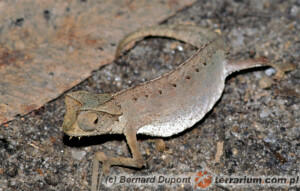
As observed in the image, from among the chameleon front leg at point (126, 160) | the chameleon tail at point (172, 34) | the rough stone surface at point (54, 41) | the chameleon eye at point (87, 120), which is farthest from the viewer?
the chameleon tail at point (172, 34)

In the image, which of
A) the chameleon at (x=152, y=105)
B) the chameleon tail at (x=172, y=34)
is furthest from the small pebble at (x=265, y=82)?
the chameleon tail at (x=172, y=34)

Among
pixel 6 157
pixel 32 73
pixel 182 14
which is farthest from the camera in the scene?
pixel 182 14

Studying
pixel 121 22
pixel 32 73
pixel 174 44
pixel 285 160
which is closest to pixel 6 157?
pixel 32 73

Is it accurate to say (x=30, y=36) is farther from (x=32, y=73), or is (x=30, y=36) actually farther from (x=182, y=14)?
(x=182, y=14)

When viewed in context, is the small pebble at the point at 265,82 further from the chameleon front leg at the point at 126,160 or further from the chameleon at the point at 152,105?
the chameleon front leg at the point at 126,160

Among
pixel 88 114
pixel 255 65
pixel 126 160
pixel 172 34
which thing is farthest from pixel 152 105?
pixel 255 65

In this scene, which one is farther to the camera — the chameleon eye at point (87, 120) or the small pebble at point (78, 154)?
the small pebble at point (78, 154)

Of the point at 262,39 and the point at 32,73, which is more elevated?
the point at 262,39

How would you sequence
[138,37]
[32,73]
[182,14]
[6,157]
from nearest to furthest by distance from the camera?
[6,157], [32,73], [138,37], [182,14]
